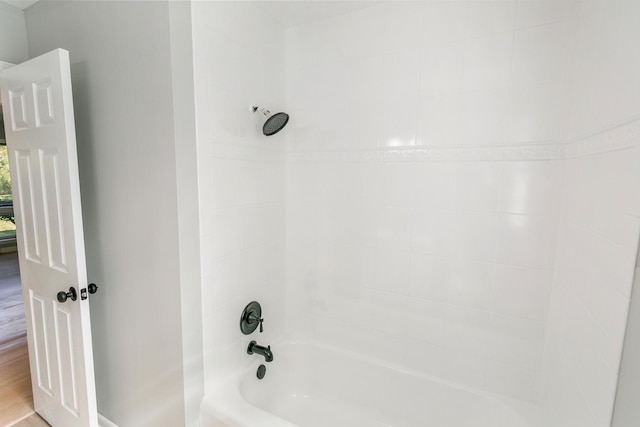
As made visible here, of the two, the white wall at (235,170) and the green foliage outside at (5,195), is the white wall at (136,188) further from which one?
the green foliage outside at (5,195)

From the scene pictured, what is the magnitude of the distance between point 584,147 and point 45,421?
3.12 m

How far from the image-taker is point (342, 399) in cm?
176

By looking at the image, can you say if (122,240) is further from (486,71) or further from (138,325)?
(486,71)

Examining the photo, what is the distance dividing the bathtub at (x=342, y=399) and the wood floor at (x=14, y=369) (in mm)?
1322

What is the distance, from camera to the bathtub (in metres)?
1.37

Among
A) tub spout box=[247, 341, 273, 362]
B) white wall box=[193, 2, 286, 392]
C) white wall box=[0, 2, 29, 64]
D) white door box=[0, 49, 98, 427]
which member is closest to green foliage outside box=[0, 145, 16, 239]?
white wall box=[0, 2, 29, 64]

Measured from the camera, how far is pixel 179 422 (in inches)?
53.3

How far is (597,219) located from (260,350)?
61.9 inches

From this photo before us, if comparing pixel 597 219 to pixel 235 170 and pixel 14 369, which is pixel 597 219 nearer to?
pixel 235 170

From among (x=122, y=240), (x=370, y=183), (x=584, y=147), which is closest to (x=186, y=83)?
(x=122, y=240)

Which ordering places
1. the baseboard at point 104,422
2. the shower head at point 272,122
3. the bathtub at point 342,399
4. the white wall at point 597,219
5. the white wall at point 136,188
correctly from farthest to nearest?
the baseboard at point 104,422 → the shower head at point 272,122 → the bathtub at point 342,399 → the white wall at point 136,188 → the white wall at point 597,219

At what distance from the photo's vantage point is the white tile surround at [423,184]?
1.14 meters

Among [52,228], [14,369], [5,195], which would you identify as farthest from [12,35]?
[5,195]

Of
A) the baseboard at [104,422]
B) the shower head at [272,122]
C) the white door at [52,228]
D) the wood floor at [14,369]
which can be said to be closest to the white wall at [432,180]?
the shower head at [272,122]
